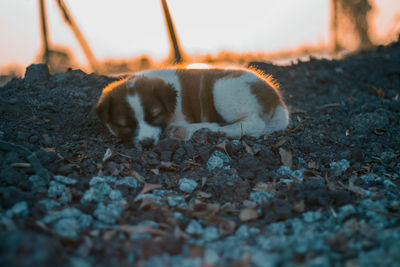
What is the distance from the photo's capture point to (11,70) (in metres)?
8.02

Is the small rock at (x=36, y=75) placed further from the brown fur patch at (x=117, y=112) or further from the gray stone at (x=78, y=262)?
the gray stone at (x=78, y=262)

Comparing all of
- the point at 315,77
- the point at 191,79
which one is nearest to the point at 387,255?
the point at 191,79

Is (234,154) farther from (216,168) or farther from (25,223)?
(25,223)

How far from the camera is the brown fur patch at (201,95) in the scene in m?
4.05

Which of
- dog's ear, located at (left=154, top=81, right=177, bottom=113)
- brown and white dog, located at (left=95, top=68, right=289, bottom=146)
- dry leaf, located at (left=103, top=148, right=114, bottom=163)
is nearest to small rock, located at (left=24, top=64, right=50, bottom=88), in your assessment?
brown and white dog, located at (left=95, top=68, right=289, bottom=146)

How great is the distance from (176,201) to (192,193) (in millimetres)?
205

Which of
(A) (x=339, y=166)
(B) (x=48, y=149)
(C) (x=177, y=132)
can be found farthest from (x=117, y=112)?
(A) (x=339, y=166)

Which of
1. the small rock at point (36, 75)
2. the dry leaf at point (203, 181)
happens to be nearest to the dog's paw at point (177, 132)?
the dry leaf at point (203, 181)

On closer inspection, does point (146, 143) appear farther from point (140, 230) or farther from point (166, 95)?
point (140, 230)

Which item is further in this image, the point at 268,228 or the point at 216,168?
the point at 216,168

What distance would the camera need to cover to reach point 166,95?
374 cm

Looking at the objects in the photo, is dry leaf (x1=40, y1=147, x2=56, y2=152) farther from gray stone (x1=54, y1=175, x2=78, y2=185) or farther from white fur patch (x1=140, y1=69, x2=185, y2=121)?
white fur patch (x1=140, y1=69, x2=185, y2=121)

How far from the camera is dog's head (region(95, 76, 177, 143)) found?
11.6 feet

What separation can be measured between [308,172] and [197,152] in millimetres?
1083
